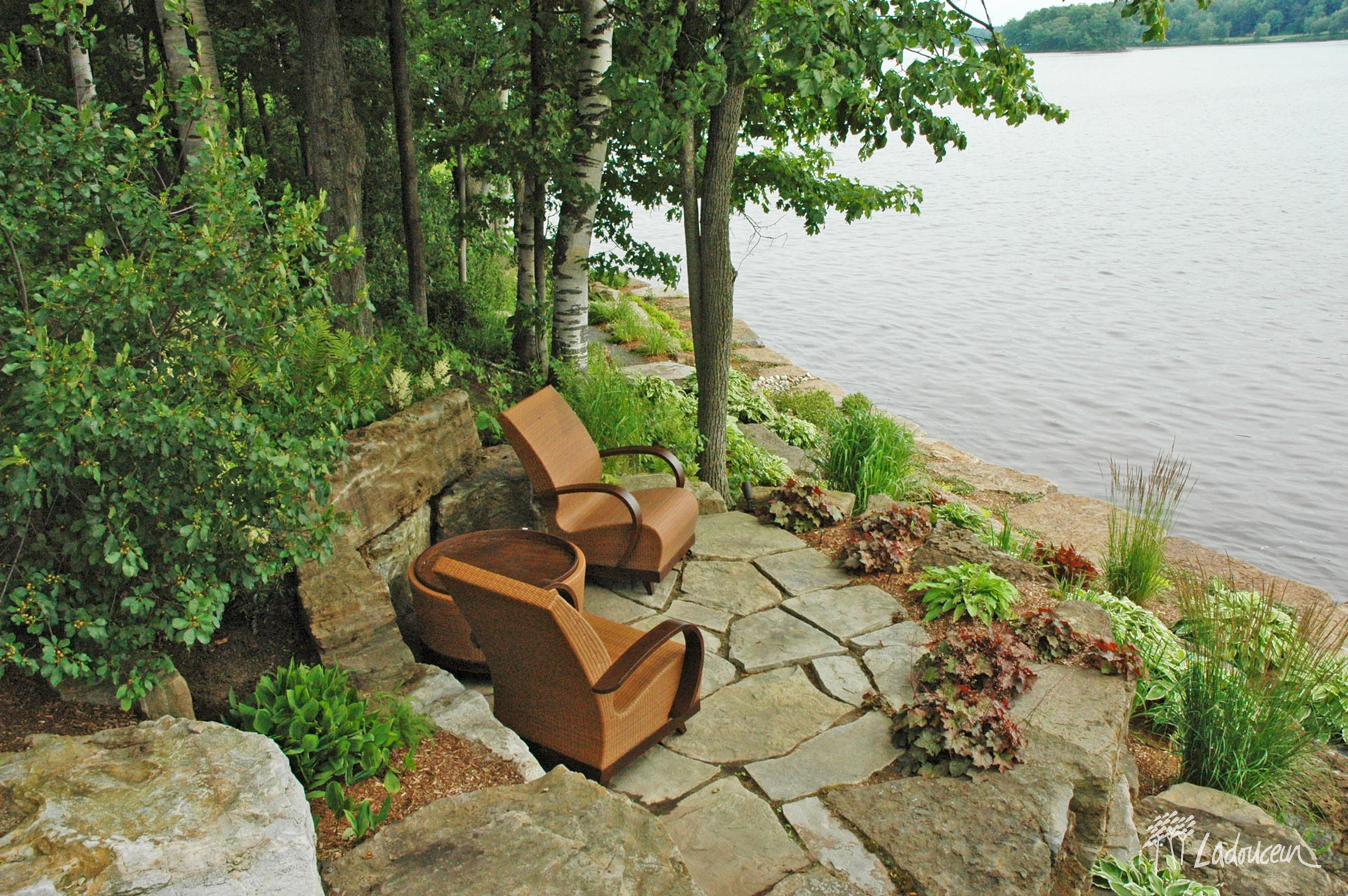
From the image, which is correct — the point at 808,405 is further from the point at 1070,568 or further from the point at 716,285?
the point at 1070,568

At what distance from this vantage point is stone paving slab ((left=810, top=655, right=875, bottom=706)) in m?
4.26

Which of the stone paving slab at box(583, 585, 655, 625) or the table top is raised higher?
the table top

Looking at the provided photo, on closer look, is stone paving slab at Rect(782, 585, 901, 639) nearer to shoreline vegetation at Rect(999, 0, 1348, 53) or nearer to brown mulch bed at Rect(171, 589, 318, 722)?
brown mulch bed at Rect(171, 589, 318, 722)

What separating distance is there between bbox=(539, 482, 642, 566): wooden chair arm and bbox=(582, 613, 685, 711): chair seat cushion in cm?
96

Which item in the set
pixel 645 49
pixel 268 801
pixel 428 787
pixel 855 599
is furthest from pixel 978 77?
pixel 268 801

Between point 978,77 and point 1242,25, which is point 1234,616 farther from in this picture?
point 1242,25

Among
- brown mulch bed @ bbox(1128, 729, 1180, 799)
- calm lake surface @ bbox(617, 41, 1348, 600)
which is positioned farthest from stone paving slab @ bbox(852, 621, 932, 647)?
calm lake surface @ bbox(617, 41, 1348, 600)

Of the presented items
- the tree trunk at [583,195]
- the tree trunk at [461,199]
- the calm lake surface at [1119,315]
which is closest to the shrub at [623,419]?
the tree trunk at [583,195]

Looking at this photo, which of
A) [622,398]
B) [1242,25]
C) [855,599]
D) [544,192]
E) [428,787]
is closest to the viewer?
[428,787]

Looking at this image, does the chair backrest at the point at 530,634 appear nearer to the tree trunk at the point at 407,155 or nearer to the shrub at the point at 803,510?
the shrub at the point at 803,510

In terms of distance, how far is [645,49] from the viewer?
5.27m

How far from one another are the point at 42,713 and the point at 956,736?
315cm

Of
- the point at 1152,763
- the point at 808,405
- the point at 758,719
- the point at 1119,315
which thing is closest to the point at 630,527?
the point at 758,719

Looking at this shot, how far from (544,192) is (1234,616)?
209 inches
